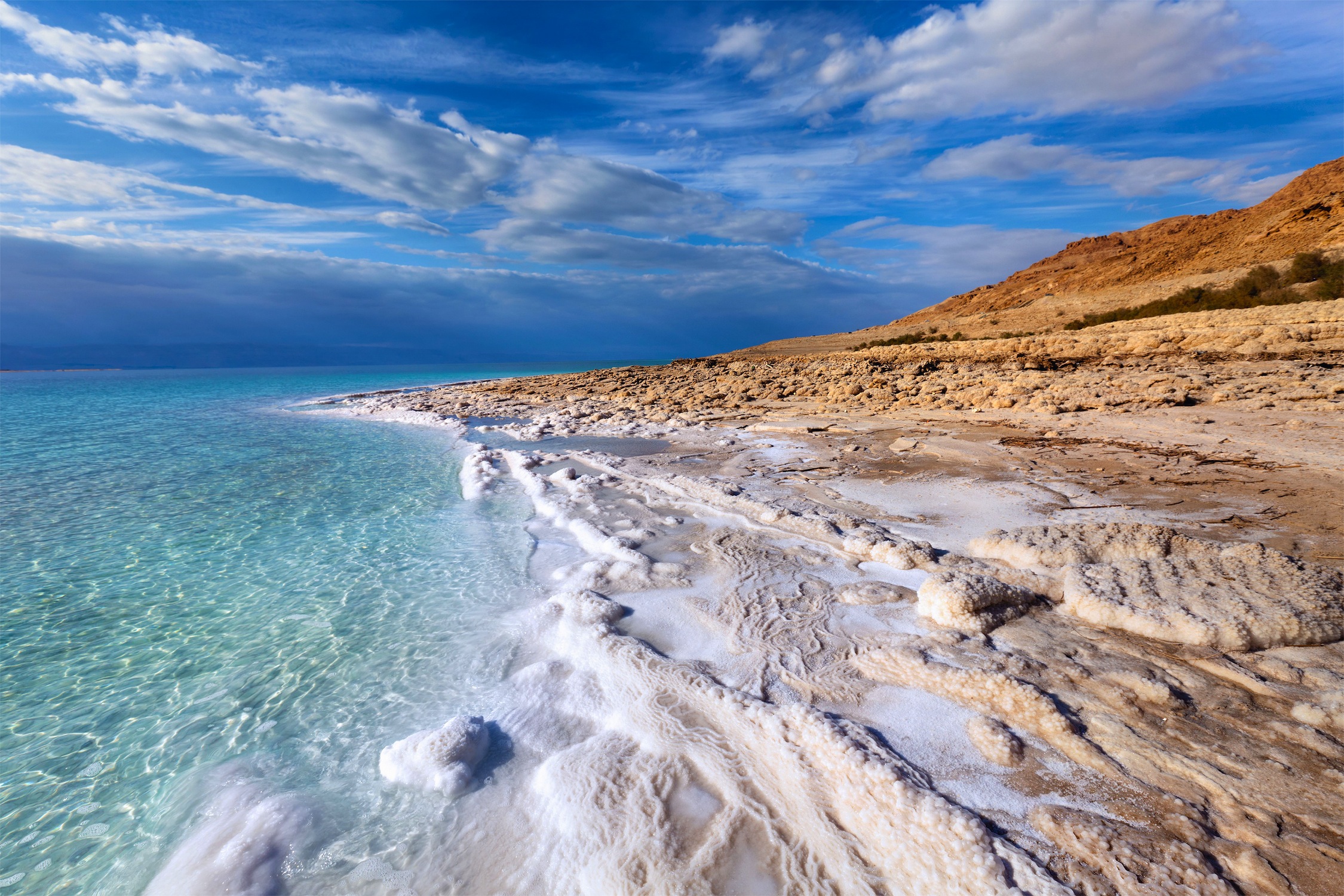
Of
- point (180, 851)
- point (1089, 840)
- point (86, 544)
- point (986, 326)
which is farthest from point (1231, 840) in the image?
point (986, 326)

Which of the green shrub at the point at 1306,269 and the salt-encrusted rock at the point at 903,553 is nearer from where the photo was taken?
the salt-encrusted rock at the point at 903,553

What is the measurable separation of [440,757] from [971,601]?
374 cm

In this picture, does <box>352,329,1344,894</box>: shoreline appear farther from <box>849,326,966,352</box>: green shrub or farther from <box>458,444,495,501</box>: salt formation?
<box>849,326,966,352</box>: green shrub

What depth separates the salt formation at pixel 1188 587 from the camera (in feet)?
10.6

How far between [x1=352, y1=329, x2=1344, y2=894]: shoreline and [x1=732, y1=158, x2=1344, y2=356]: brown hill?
71.7 ft

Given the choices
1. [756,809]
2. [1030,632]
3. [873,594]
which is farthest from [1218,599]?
[756,809]

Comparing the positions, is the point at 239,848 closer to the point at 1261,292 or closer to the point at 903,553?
the point at 903,553

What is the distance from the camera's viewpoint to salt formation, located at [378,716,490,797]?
292 cm

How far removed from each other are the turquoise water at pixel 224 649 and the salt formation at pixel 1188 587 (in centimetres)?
459

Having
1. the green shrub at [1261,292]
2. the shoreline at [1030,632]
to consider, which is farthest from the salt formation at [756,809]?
the green shrub at [1261,292]

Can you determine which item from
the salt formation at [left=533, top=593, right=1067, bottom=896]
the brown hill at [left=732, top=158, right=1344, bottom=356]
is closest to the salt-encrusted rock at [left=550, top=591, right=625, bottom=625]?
the salt formation at [left=533, top=593, right=1067, bottom=896]

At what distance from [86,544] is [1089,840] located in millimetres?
10484

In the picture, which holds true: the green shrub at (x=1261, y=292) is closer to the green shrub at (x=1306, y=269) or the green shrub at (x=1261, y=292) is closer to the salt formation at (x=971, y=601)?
the green shrub at (x=1306, y=269)

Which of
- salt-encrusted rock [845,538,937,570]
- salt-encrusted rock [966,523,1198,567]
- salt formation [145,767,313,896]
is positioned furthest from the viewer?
salt-encrusted rock [845,538,937,570]
